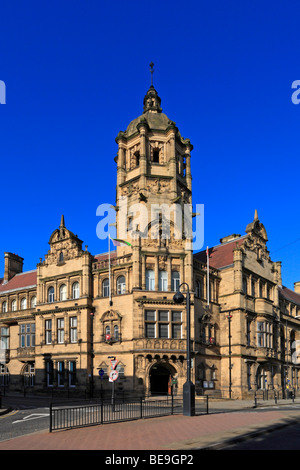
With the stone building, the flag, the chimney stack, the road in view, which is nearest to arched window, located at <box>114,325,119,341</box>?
the stone building

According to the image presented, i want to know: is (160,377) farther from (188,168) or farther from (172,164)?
(188,168)

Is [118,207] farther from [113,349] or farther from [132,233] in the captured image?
[113,349]

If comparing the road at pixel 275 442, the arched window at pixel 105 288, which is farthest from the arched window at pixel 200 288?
the road at pixel 275 442

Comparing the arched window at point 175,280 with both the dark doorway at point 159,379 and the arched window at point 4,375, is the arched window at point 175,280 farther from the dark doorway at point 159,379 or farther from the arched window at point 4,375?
the arched window at point 4,375

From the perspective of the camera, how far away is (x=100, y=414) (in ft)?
71.6

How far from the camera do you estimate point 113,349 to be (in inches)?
1745

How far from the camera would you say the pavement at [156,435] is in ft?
46.2

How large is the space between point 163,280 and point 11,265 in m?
31.5

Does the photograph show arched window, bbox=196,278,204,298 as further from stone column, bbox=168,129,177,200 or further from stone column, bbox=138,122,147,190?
stone column, bbox=138,122,147,190

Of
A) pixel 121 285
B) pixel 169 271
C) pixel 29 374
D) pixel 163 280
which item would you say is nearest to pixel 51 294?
pixel 121 285

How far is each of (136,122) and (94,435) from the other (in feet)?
137

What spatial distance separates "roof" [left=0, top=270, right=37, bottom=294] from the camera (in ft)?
198
